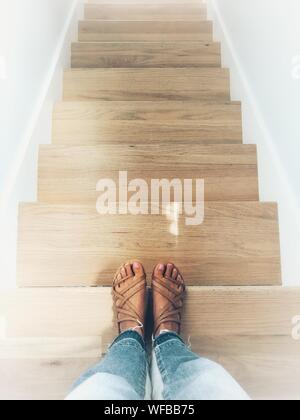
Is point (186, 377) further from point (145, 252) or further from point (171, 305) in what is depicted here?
point (145, 252)

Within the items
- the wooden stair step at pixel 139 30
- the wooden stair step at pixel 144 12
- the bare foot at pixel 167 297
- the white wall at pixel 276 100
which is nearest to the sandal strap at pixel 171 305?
the bare foot at pixel 167 297

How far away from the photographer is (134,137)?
5.60 ft

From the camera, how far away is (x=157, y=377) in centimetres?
92

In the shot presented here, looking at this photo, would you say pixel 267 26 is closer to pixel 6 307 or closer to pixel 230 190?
pixel 230 190

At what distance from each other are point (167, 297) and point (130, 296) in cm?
11

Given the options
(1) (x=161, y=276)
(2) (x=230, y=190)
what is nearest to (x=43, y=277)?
(1) (x=161, y=276)

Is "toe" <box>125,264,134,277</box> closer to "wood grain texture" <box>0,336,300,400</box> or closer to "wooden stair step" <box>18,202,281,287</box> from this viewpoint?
"wooden stair step" <box>18,202,281,287</box>

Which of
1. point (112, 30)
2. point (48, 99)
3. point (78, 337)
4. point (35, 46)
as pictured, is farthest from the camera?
point (112, 30)

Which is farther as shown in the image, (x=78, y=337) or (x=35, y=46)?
(x=35, y=46)

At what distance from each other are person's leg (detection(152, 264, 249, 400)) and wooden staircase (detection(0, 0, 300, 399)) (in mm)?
51

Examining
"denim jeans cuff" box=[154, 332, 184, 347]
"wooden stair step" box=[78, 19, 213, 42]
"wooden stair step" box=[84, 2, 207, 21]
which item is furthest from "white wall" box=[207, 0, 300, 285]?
"wooden stair step" box=[84, 2, 207, 21]

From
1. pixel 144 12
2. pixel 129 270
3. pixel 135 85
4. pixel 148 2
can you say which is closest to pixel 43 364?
pixel 129 270

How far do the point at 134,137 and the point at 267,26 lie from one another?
667 mm

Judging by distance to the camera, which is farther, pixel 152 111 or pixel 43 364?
pixel 152 111
